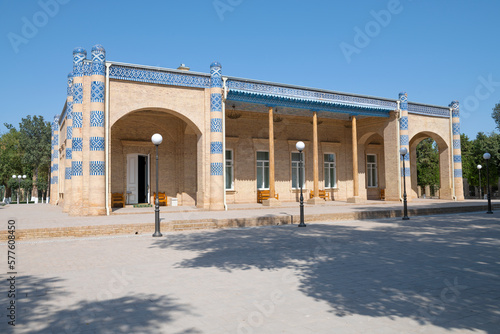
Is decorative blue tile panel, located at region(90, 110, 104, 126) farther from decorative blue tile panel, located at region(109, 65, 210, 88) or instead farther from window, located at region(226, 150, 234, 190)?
window, located at region(226, 150, 234, 190)

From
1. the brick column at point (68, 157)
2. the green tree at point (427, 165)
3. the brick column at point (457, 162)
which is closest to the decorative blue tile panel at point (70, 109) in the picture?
the brick column at point (68, 157)

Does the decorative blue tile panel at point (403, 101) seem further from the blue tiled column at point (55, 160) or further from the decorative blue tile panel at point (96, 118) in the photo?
the blue tiled column at point (55, 160)

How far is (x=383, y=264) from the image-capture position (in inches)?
255

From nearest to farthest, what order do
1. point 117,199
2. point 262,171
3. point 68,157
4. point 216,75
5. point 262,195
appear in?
point 216,75 → point 68,157 → point 117,199 → point 262,195 → point 262,171

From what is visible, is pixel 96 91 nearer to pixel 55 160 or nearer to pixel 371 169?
pixel 55 160

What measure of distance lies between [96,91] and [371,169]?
19302 millimetres

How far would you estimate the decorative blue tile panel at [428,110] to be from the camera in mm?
23625

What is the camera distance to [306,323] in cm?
380

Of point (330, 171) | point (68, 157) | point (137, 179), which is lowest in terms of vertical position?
point (137, 179)

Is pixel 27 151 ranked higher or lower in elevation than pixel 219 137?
higher

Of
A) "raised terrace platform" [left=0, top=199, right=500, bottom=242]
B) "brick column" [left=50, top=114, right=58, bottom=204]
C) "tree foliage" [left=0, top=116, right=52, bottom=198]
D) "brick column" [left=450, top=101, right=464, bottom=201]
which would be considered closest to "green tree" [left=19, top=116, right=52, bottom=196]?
"tree foliage" [left=0, top=116, right=52, bottom=198]

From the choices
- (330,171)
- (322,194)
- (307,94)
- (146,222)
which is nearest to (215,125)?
(307,94)

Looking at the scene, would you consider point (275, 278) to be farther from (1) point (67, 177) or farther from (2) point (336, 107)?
(2) point (336, 107)

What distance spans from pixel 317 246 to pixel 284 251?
38.1 inches
